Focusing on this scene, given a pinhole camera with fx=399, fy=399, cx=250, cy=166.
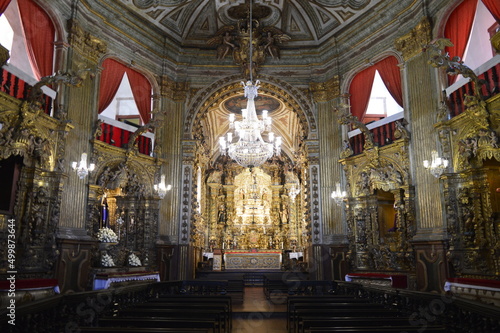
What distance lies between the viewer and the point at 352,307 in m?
5.43

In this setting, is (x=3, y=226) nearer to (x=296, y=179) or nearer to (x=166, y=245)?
(x=166, y=245)

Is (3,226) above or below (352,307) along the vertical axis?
above

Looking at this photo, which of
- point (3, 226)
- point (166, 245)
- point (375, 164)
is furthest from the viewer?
point (166, 245)

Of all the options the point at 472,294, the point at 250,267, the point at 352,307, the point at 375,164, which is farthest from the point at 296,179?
the point at 352,307

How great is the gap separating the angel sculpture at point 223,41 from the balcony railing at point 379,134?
530cm

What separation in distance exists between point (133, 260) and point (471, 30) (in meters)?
11.0

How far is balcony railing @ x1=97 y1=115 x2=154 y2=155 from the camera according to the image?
462 inches

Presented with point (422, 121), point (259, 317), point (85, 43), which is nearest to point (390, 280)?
point (259, 317)

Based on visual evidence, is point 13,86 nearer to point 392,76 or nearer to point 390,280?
point 390,280

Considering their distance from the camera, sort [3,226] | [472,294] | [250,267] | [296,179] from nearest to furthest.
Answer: [472,294]
[3,226]
[250,267]
[296,179]

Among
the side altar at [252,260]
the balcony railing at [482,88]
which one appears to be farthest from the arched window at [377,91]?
the side altar at [252,260]

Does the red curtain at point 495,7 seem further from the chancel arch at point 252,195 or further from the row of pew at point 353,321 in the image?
the chancel arch at point 252,195

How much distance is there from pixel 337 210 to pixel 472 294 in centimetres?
603

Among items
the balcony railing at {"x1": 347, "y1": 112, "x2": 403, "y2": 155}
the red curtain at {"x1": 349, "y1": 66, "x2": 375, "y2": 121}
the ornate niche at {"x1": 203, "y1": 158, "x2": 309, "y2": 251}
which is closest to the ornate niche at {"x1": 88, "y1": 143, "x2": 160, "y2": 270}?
the balcony railing at {"x1": 347, "y1": 112, "x2": 403, "y2": 155}
